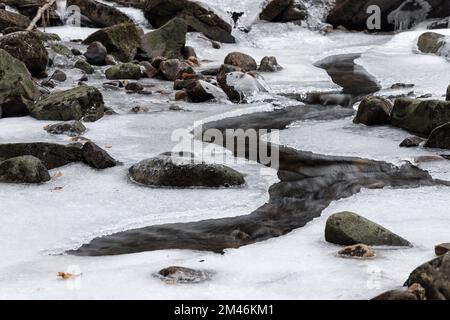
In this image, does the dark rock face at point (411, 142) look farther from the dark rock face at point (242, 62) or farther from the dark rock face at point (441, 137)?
the dark rock face at point (242, 62)

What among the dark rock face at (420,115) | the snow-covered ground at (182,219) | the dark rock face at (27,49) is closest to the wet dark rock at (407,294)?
the snow-covered ground at (182,219)

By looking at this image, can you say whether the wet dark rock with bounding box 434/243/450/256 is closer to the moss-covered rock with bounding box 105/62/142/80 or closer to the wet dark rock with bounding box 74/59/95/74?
the moss-covered rock with bounding box 105/62/142/80

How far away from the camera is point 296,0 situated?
723 inches

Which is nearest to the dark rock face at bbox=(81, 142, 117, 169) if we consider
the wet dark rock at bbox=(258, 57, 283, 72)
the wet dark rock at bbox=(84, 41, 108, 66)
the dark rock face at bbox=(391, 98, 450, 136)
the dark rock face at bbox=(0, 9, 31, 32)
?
the dark rock face at bbox=(391, 98, 450, 136)

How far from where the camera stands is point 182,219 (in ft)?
16.2

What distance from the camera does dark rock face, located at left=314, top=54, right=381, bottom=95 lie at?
11.0m

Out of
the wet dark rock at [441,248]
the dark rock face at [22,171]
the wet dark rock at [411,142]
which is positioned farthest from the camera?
the wet dark rock at [411,142]

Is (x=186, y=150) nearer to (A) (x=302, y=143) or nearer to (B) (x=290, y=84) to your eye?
(A) (x=302, y=143)

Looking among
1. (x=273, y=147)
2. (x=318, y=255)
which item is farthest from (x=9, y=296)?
(x=273, y=147)

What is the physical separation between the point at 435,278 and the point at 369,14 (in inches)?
631

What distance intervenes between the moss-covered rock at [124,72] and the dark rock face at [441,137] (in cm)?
581

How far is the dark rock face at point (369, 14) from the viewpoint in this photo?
18.1m

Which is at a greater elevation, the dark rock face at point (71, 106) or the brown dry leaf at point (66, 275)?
the dark rock face at point (71, 106)

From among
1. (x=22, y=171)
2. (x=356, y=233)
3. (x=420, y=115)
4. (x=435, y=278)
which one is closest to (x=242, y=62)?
(x=420, y=115)
